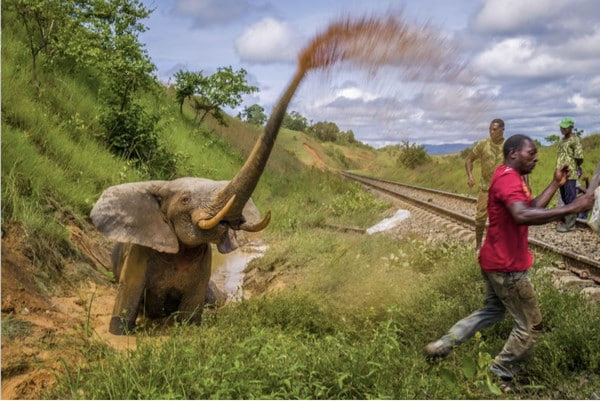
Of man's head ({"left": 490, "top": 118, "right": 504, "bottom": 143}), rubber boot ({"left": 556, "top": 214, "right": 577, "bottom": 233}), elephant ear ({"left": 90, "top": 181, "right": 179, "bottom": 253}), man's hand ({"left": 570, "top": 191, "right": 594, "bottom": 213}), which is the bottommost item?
rubber boot ({"left": 556, "top": 214, "right": 577, "bottom": 233})

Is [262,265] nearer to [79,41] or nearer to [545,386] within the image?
[545,386]

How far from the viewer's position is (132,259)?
631 centimetres

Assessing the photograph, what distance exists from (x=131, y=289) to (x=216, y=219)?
140 cm

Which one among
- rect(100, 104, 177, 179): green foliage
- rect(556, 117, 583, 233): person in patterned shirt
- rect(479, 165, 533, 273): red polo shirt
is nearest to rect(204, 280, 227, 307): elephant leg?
rect(479, 165, 533, 273): red polo shirt

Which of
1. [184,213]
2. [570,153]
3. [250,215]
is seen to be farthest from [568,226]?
[184,213]

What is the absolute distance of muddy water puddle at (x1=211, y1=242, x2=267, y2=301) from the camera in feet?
33.5

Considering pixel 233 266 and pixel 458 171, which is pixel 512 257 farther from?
pixel 458 171

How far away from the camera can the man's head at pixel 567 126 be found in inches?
437

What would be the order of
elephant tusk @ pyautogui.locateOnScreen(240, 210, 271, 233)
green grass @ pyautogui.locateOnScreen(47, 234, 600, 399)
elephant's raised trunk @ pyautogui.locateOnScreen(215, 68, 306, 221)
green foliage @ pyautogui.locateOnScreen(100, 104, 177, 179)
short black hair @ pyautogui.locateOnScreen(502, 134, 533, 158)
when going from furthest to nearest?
green foliage @ pyautogui.locateOnScreen(100, 104, 177, 179) → elephant tusk @ pyautogui.locateOnScreen(240, 210, 271, 233) → elephant's raised trunk @ pyautogui.locateOnScreen(215, 68, 306, 221) → short black hair @ pyautogui.locateOnScreen(502, 134, 533, 158) → green grass @ pyautogui.locateOnScreen(47, 234, 600, 399)

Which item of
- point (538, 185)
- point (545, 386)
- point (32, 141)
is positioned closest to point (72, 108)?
point (32, 141)

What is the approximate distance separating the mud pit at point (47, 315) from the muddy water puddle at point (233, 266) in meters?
2.13

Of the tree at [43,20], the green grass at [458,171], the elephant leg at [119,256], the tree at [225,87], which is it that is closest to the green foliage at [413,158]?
the green grass at [458,171]

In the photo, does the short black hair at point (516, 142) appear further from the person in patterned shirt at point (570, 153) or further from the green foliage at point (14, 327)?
the person in patterned shirt at point (570, 153)

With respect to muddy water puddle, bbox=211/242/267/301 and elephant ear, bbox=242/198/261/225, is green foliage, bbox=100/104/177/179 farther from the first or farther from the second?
elephant ear, bbox=242/198/261/225
